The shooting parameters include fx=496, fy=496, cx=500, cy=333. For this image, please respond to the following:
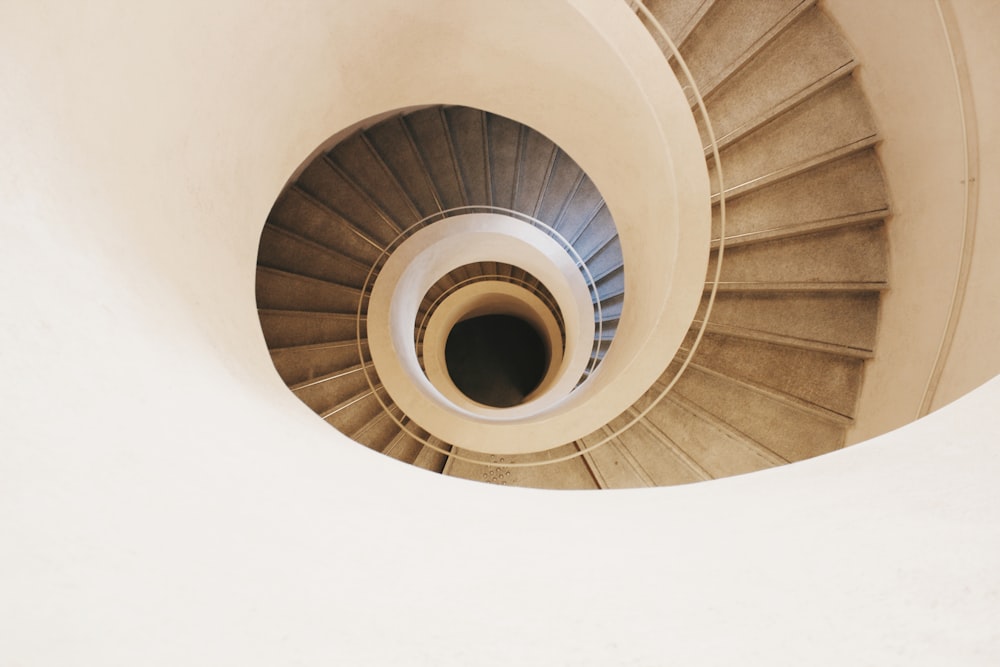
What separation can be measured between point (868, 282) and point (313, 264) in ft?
15.4

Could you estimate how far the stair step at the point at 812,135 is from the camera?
3.10 metres

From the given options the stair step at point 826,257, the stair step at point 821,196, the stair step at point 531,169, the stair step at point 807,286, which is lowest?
the stair step at point 807,286

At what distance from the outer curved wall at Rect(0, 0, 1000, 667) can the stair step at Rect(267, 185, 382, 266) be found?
3.28 metres

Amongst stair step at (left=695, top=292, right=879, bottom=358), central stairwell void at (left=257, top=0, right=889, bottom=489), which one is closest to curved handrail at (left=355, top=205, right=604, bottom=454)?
central stairwell void at (left=257, top=0, right=889, bottom=489)

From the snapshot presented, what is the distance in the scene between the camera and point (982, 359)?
8.25ft

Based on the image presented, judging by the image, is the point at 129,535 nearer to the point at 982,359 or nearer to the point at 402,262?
the point at 982,359

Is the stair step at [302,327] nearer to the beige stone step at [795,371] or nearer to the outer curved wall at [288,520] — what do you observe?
the outer curved wall at [288,520]

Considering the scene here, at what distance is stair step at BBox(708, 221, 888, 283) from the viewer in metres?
3.21

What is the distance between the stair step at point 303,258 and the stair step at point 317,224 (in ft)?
0.26

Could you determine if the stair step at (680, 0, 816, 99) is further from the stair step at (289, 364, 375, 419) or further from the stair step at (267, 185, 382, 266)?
the stair step at (289, 364, 375, 419)

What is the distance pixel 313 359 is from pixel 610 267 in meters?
3.60

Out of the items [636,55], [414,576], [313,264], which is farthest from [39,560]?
[313,264]

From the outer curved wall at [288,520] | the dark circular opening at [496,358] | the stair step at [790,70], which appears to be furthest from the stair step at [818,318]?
the dark circular opening at [496,358]

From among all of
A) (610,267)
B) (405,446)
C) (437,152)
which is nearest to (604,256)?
(610,267)
